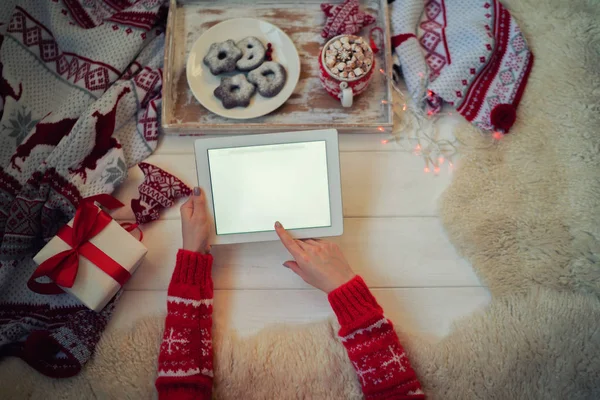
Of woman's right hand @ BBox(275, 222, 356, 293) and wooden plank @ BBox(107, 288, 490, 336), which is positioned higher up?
woman's right hand @ BBox(275, 222, 356, 293)

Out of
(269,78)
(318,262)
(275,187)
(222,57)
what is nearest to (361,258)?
(318,262)

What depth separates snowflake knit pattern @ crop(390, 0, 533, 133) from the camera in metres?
1.06

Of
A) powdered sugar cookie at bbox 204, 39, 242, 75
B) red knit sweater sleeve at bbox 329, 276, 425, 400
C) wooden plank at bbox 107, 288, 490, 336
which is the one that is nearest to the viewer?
red knit sweater sleeve at bbox 329, 276, 425, 400

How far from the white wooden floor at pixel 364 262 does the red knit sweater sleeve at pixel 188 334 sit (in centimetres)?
5

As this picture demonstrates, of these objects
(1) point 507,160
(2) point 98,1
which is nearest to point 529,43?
(1) point 507,160

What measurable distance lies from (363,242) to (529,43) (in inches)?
24.6

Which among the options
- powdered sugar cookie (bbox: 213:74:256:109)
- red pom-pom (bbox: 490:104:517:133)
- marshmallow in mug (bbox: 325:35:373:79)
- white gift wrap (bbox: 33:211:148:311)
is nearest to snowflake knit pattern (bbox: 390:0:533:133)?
red pom-pom (bbox: 490:104:517:133)

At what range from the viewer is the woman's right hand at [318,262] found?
2.97ft

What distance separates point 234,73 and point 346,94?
273 millimetres

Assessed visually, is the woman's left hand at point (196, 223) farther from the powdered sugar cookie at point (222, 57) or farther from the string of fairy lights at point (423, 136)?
the string of fairy lights at point (423, 136)

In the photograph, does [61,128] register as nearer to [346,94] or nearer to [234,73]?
[234,73]

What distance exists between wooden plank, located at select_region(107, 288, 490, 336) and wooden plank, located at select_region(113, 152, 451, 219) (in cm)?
18

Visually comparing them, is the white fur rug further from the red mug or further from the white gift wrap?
the red mug

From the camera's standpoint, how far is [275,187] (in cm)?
95
